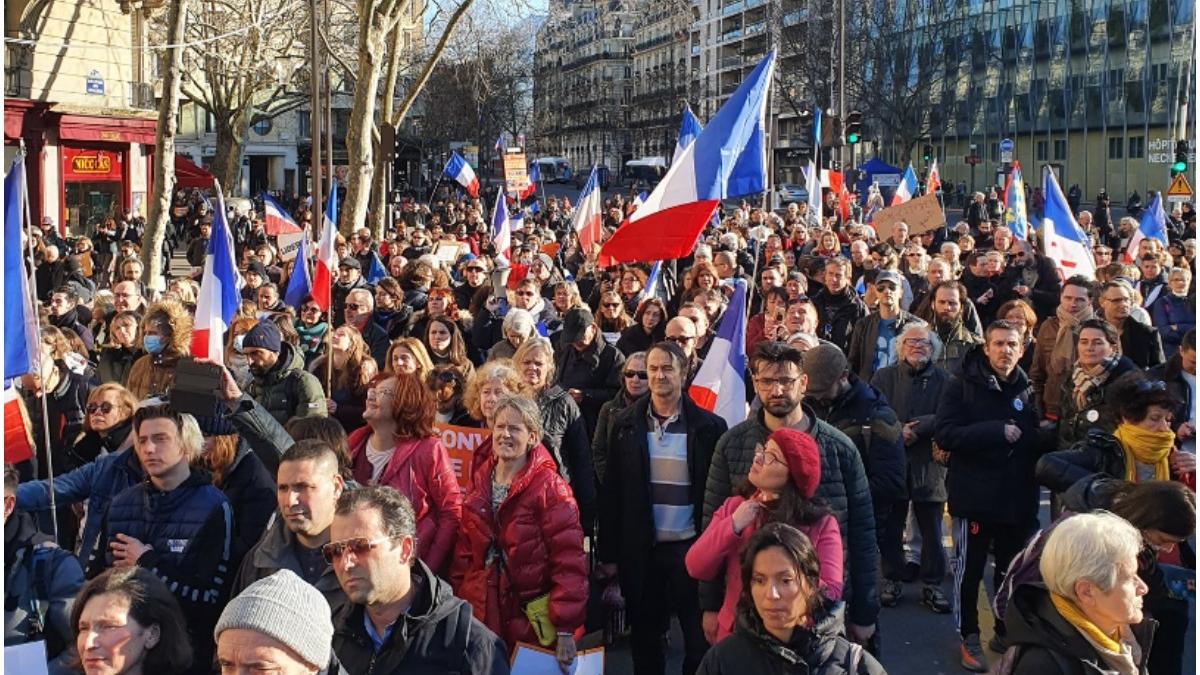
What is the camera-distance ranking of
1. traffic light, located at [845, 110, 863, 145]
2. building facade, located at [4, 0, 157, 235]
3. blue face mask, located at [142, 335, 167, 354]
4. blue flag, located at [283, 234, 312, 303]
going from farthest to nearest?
building facade, located at [4, 0, 157, 235]
traffic light, located at [845, 110, 863, 145]
blue flag, located at [283, 234, 312, 303]
blue face mask, located at [142, 335, 167, 354]

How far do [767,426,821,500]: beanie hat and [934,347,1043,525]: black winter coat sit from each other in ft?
6.24

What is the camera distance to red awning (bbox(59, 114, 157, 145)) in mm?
30578

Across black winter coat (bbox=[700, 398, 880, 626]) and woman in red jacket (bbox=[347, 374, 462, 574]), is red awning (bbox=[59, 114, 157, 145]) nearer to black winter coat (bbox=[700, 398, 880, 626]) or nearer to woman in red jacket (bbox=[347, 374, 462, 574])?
woman in red jacket (bbox=[347, 374, 462, 574])

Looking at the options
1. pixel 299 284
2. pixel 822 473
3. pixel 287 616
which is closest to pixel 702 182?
pixel 822 473

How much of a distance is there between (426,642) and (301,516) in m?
0.80

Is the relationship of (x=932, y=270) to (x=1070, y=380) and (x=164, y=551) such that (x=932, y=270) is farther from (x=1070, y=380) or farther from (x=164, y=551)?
(x=164, y=551)

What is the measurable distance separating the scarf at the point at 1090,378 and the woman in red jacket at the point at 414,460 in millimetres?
2801

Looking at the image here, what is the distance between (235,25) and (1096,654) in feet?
112

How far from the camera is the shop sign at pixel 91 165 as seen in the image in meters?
31.5

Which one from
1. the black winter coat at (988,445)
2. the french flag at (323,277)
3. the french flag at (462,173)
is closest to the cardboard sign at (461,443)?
the black winter coat at (988,445)

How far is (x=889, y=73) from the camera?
6106 cm

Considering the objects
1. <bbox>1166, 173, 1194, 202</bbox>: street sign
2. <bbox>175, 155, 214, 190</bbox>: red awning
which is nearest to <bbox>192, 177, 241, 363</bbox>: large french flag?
<bbox>1166, 173, 1194, 202</bbox>: street sign

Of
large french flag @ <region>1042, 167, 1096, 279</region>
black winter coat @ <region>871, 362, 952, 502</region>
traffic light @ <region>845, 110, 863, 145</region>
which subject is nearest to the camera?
black winter coat @ <region>871, 362, 952, 502</region>

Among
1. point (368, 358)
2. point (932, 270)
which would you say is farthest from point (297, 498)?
point (932, 270)
